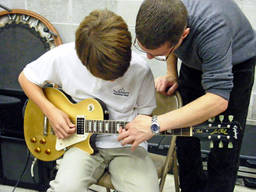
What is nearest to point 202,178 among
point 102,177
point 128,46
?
point 102,177

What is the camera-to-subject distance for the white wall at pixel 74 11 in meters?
2.21

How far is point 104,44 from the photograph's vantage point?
3.35 ft

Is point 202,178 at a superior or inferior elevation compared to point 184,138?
inferior

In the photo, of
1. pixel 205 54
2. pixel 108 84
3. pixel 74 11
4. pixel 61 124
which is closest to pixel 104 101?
pixel 108 84

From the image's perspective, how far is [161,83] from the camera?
4.35 feet

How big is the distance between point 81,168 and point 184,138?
0.55 m

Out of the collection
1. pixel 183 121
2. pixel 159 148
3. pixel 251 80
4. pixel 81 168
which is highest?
pixel 251 80

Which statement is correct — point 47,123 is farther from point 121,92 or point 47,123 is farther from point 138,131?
point 138,131

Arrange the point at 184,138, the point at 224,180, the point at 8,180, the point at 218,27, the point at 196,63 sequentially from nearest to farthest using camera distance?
1. the point at 218,27
2. the point at 196,63
3. the point at 224,180
4. the point at 184,138
5. the point at 8,180

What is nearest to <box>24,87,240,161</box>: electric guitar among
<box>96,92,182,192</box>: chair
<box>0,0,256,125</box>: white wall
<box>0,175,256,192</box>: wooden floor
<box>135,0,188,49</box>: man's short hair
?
<box>96,92,182,192</box>: chair

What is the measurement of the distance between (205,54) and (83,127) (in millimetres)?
601

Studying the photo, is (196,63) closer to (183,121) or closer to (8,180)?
(183,121)

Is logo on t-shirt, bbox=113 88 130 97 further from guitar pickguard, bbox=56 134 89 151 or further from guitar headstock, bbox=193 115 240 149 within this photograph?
guitar headstock, bbox=193 115 240 149

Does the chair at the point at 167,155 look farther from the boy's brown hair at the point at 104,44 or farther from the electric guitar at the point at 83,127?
the boy's brown hair at the point at 104,44
